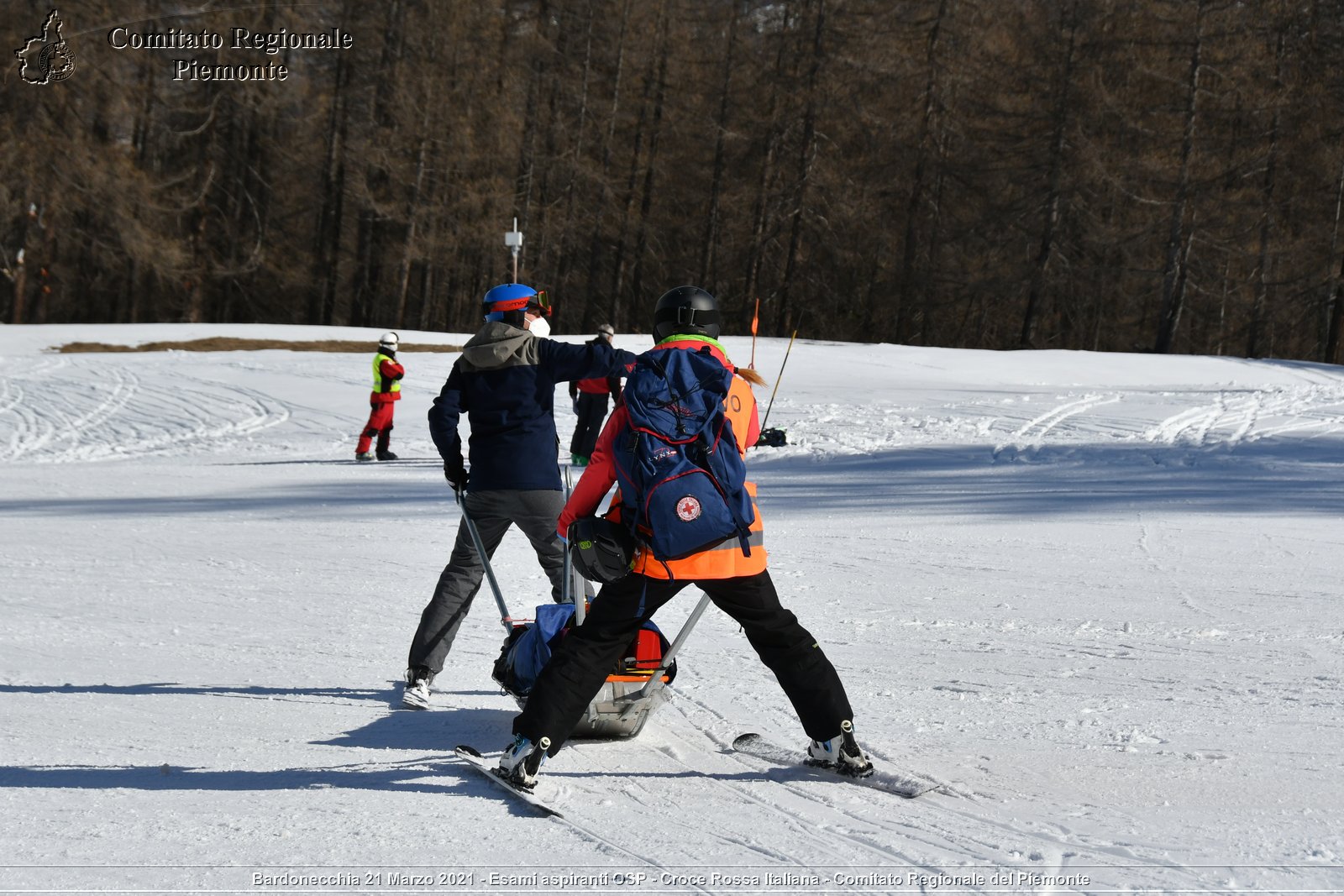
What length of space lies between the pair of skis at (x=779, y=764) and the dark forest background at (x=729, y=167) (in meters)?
29.1

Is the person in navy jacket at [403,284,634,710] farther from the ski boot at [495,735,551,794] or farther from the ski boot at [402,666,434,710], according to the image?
the ski boot at [495,735,551,794]

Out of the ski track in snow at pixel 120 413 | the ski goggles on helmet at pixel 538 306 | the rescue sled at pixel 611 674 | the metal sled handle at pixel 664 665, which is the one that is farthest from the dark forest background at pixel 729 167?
the metal sled handle at pixel 664 665

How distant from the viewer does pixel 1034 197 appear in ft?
106

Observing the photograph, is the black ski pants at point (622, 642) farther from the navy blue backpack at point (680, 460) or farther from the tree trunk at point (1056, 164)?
the tree trunk at point (1056, 164)

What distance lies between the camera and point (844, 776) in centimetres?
415

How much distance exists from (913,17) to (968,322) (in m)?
10.5

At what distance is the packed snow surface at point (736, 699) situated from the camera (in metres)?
3.43

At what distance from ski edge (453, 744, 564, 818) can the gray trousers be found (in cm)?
77

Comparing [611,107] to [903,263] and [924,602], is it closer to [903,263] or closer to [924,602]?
[903,263]

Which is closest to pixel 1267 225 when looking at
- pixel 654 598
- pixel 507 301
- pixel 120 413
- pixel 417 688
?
pixel 120 413

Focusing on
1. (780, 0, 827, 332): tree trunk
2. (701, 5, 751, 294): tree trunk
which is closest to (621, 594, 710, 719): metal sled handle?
(780, 0, 827, 332): tree trunk

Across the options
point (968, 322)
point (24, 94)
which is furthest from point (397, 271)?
point (968, 322)

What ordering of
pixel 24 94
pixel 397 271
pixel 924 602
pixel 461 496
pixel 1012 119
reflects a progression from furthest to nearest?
1. pixel 397 271
2. pixel 1012 119
3. pixel 24 94
4. pixel 924 602
5. pixel 461 496

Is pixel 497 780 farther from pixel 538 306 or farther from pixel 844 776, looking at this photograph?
pixel 538 306
